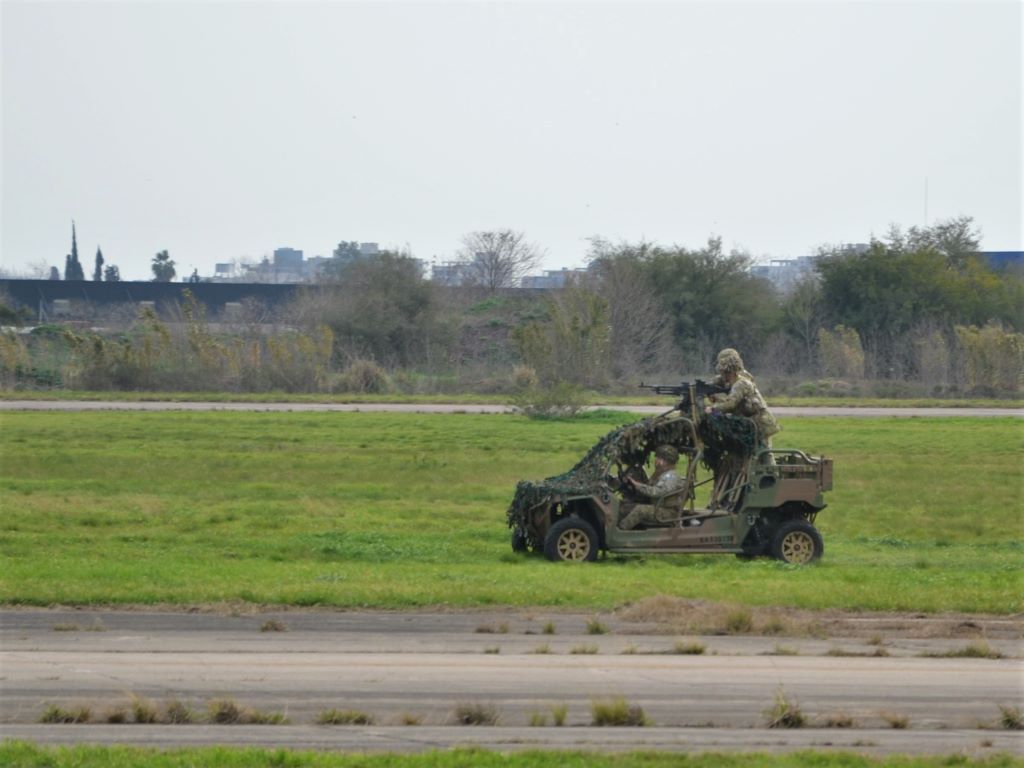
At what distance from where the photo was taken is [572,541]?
16.5 metres

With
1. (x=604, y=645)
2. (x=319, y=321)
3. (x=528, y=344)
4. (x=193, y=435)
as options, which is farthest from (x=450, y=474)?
(x=319, y=321)

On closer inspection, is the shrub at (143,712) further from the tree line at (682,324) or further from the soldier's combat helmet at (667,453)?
the tree line at (682,324)

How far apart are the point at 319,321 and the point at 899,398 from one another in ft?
102

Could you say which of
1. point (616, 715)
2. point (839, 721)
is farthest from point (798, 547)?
point (616, 715)

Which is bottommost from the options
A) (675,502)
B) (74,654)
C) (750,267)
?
(74,654)

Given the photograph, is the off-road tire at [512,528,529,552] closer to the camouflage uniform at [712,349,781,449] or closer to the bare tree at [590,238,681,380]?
the camouflage uniform at [712,349,781,449]

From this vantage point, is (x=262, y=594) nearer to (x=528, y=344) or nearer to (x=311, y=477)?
(x=311, y=477)

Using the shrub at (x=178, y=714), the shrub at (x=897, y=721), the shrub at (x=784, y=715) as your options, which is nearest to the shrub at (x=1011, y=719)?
the shrub at (x=897, y=721)

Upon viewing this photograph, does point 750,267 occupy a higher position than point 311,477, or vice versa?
point 750,267

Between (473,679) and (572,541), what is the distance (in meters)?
5.49

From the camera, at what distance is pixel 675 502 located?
1658 centimetres

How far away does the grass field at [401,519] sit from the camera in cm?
1480

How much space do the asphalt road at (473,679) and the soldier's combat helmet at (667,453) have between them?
3527mm

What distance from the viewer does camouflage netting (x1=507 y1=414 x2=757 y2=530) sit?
1652cm
